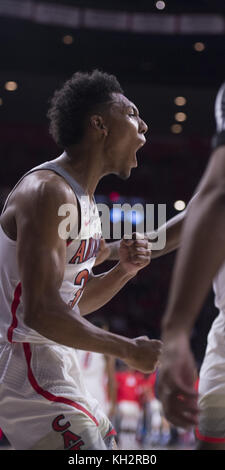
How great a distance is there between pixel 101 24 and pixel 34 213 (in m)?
10.3

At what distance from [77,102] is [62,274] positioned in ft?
2.59

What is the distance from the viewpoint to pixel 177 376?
3.56ft

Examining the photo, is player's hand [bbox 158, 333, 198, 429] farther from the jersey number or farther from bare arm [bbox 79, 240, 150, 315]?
bare arm [bbox 79, 240, 150, 315]

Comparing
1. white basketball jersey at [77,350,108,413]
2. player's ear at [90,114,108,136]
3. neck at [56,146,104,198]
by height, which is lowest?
white basketball jersey at [77,350,108,413]

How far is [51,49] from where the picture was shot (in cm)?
1148

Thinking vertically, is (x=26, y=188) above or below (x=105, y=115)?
below

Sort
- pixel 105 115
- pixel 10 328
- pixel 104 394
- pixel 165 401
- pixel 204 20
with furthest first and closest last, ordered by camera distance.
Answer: pixel 204 20 → pixel 104 394 → pixel 105 115 → pixel 10 328 → pixel 165 401

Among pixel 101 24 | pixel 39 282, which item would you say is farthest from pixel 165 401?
pixel 101 24

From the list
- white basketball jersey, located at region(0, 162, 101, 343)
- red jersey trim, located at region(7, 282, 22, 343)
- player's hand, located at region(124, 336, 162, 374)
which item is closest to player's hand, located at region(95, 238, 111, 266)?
white basketball jersey, located at region(0, 162, 101, 343)

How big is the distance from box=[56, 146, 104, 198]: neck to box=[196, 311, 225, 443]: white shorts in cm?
65

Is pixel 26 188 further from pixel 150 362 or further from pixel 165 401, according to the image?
pixel 165 401

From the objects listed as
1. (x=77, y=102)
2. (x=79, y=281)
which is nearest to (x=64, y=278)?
(x=79, y=281)

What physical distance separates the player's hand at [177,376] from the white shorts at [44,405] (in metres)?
0.75

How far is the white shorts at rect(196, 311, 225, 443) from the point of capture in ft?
6.63
